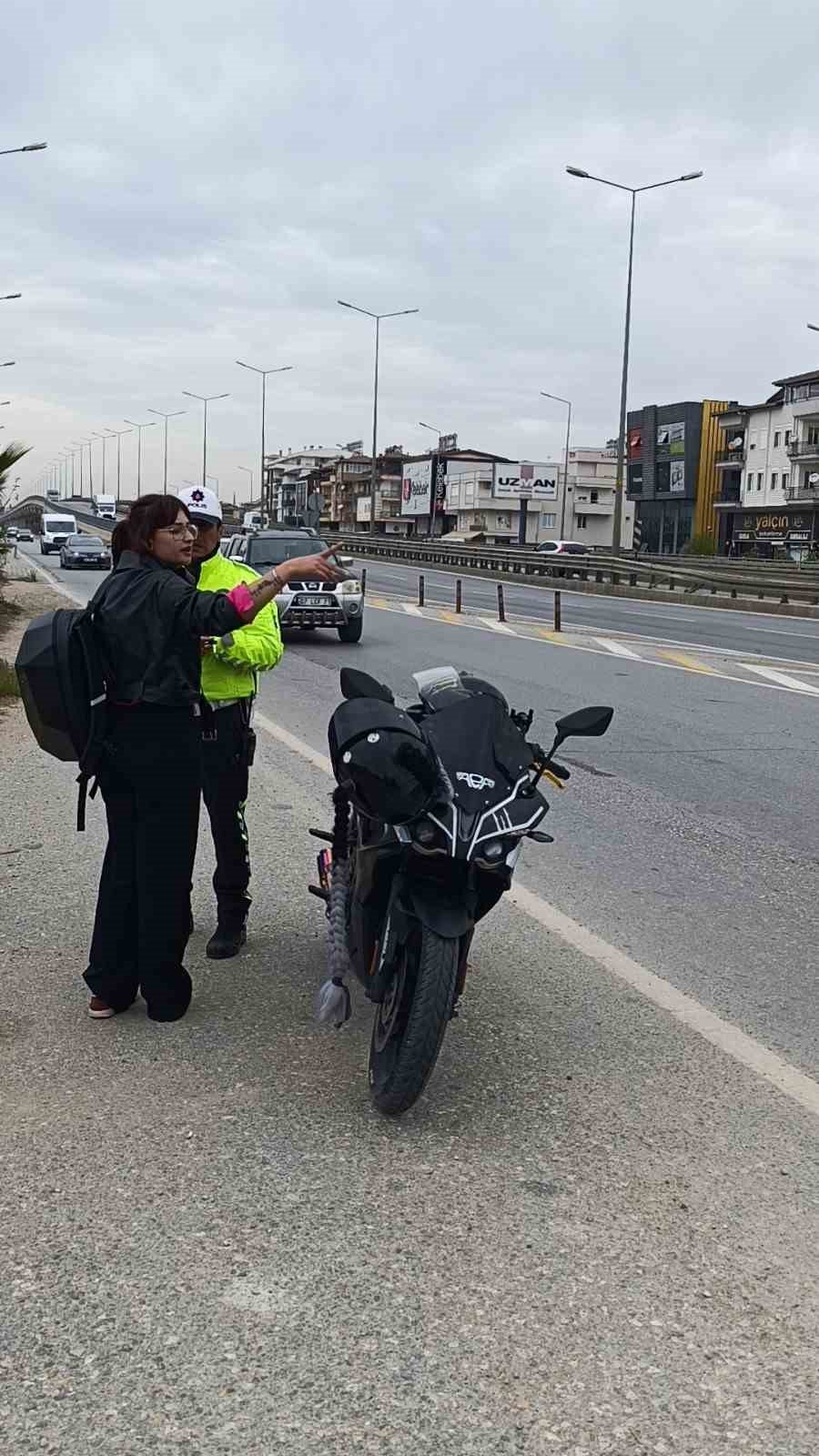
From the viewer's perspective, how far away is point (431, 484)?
131 meters

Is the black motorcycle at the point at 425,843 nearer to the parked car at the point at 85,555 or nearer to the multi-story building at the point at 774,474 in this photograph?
the parked car at the point at 85,555

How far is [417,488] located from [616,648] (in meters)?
119

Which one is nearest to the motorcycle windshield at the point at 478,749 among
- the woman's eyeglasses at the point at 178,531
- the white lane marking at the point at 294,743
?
the woman's eyeglasses at the point at 178,531

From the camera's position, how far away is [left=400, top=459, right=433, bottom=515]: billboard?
133250 mm

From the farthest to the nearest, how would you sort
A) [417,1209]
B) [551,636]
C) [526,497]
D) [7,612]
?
[526,497] < [551,636] < [7,612] < [417,1209]

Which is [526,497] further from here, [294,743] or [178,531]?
[178,531]

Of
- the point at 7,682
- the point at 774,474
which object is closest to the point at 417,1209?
the point at 7,682

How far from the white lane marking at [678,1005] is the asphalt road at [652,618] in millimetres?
14455

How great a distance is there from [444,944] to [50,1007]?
5.56 feet

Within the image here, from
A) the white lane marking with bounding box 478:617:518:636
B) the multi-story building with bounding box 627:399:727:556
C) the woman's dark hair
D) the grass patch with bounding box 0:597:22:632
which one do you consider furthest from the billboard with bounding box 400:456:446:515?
the woman's dark hair

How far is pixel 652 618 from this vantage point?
98.3 feet

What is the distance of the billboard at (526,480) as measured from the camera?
410 feet

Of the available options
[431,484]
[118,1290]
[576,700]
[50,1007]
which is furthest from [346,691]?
[431,484]

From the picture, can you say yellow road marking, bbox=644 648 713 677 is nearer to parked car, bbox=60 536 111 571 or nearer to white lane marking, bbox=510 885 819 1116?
white lane marking, bbox=510 885 819 1116
